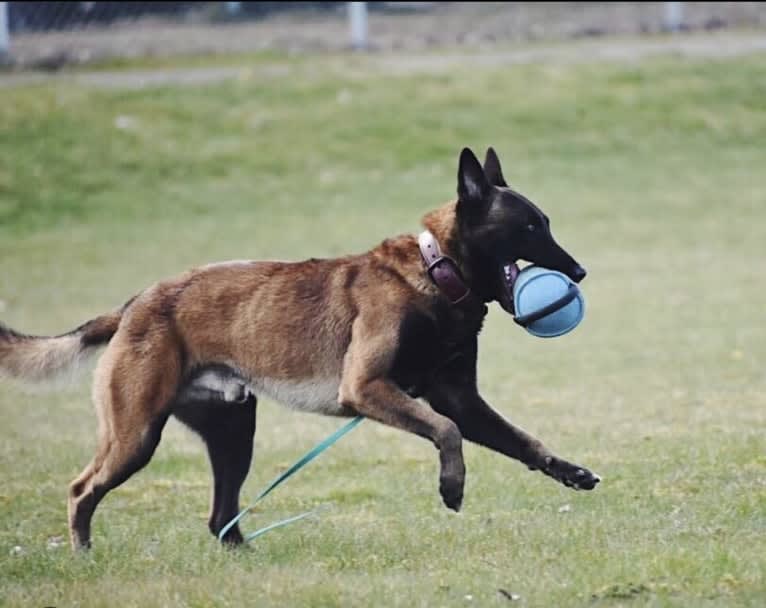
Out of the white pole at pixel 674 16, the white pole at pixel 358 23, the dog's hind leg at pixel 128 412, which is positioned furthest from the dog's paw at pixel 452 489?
the white pole at pixel 674 16

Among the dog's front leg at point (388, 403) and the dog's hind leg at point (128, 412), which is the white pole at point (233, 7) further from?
the dog's front leg at point (388, 403)

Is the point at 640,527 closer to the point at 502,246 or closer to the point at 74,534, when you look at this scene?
the point at 502,246

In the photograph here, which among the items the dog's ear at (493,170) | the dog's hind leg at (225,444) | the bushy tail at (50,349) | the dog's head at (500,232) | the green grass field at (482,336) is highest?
the dog's ear at (493,170)

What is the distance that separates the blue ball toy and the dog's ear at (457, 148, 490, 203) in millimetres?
408

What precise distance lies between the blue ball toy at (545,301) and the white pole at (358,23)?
2078 centimetres

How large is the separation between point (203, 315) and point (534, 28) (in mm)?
22222

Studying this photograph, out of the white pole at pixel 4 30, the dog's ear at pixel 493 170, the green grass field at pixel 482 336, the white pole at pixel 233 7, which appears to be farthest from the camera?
the white pole at pixel 233 7

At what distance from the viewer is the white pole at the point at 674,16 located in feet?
93.2

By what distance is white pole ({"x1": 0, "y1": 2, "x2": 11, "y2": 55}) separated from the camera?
85.3 ft

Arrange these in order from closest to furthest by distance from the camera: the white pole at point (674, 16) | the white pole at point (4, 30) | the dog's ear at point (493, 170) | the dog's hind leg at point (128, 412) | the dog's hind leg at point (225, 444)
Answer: the dog's hind leg at point (128, 412), the dog's ear at point (493, 170), the dog's hind leg at point (225, 444), the white pole at point (4, 30), the white pole at point (674, 16)

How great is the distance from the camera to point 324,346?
7.45 m

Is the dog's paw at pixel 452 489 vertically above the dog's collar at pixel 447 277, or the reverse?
the dog's collar at pixel 447 277

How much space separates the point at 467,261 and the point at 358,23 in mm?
21354

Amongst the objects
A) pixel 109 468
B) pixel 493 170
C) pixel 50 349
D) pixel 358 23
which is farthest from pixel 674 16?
pixel 109 468
